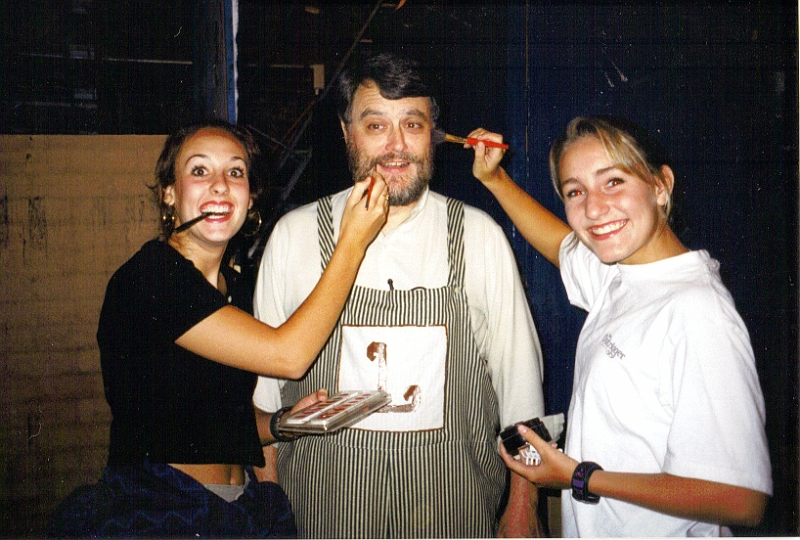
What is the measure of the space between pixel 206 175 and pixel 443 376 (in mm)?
978

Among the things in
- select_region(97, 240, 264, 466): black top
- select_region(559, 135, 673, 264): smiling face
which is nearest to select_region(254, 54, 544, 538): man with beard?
select_region(97, 240, 264, 466): black top

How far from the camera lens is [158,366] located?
5.72 feet

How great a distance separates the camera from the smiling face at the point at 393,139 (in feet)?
6.13

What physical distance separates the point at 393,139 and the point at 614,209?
2.34 ft

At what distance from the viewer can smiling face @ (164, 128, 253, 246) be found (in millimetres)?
1797

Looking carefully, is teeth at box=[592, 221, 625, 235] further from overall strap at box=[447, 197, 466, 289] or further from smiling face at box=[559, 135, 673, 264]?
overall strap at box=[447, 197, 466, 289]

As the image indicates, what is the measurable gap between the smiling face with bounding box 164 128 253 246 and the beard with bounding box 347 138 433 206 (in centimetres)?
36

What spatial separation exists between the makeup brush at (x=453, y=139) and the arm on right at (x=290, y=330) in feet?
1.03

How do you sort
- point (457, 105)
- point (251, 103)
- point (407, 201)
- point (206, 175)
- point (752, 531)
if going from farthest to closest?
point (251, 103), point (457, 105), point (407, 201), point (206, 175), point (752, 531)

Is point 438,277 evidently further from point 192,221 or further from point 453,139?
point 192,221

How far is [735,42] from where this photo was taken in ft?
6.08

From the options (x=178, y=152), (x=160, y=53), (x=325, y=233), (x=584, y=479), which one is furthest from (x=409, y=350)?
(x=160, y=53)

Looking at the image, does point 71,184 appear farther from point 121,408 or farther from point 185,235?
point 121,408

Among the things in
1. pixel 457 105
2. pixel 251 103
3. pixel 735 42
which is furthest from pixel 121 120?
pixel 735 42
